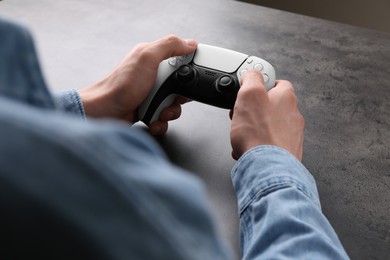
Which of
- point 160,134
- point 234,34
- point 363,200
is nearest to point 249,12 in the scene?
point 234,34

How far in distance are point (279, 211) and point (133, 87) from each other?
1.01ft

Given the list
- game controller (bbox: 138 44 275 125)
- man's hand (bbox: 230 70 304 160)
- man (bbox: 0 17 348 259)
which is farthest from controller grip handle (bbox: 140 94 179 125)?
man (bbox: 0 17 348 259)

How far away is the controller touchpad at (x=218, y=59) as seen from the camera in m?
0.68

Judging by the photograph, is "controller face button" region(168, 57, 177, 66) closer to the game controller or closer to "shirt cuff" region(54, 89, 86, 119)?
the game controller

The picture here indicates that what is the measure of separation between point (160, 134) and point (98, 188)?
0.52 m

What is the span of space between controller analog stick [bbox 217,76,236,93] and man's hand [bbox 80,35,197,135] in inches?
3.0

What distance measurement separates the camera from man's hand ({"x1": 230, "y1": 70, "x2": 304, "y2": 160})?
58cm

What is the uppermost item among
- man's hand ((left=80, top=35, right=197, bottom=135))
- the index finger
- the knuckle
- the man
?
the man

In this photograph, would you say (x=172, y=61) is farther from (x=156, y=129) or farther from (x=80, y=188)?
(x=80, y=188)

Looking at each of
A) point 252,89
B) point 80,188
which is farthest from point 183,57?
point 80,188

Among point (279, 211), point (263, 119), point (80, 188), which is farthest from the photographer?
point (263, 119)

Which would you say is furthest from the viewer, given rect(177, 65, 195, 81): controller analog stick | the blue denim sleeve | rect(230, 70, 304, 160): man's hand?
rect(177, 65, 195, 81): controller analog stick

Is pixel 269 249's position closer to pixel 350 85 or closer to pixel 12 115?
pixel 12 115

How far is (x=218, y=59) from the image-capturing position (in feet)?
2.29
